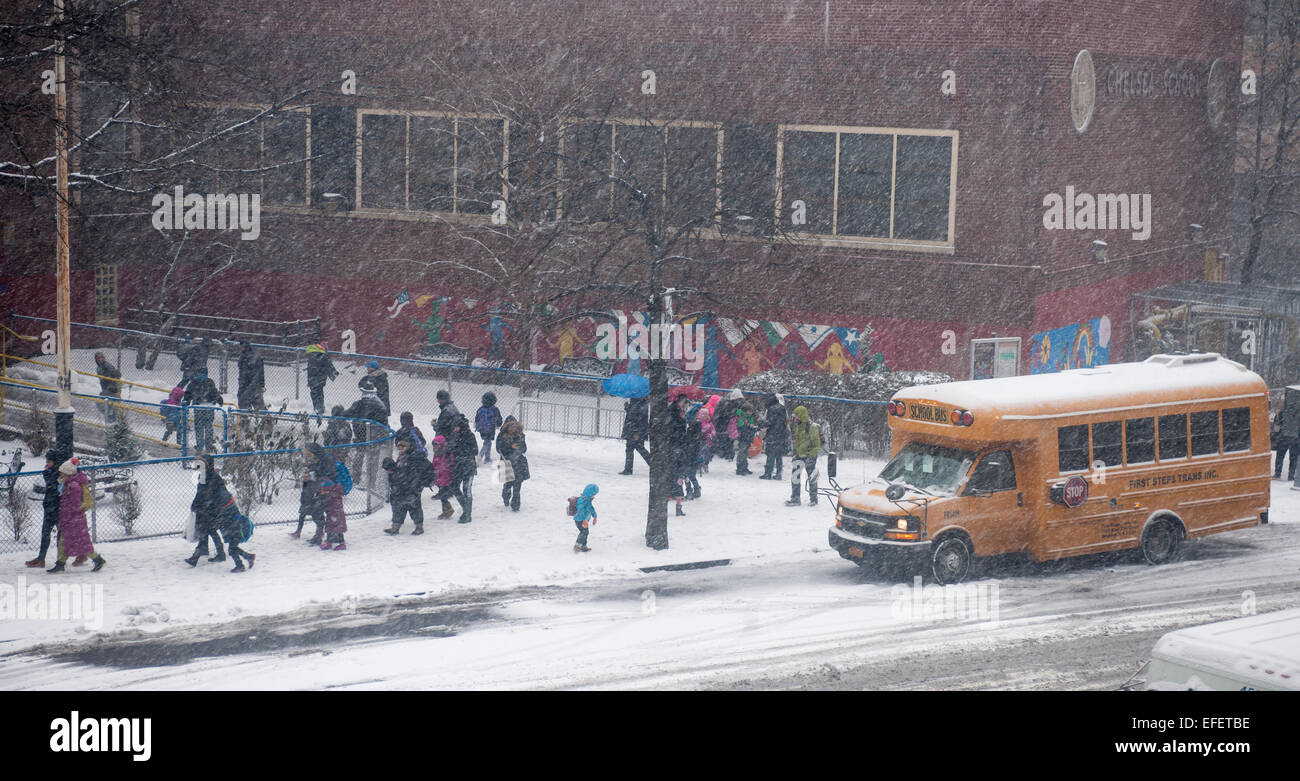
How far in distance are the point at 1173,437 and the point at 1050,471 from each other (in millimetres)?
2230

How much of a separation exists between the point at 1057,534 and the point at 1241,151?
111ft

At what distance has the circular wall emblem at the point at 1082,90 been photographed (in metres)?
28.8

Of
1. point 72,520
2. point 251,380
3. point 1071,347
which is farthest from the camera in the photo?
point 1071,347

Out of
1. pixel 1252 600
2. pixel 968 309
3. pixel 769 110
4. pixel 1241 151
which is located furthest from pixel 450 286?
pixel 1241 151

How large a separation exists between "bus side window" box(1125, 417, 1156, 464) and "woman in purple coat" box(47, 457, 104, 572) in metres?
12.9

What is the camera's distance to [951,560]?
16.7m

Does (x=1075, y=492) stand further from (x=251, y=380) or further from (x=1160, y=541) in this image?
(x=251, y=380)

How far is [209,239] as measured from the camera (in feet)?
111

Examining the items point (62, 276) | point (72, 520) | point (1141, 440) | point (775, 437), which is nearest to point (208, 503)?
point (72, 520)

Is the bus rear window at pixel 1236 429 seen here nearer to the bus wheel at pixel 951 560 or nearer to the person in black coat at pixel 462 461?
the bus wheel at pixel 951 560

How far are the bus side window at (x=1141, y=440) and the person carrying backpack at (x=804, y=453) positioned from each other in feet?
16.7

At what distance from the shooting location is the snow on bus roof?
661 inches

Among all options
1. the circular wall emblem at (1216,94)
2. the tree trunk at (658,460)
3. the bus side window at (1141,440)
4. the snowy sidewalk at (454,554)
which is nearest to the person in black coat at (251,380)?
the snowy sidewalk at (454,554)

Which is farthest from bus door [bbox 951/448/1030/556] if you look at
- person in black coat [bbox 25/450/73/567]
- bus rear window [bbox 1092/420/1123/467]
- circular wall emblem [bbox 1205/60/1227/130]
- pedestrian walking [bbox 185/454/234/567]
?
circular wall emblem [bbox 1205/60/1227/130]
